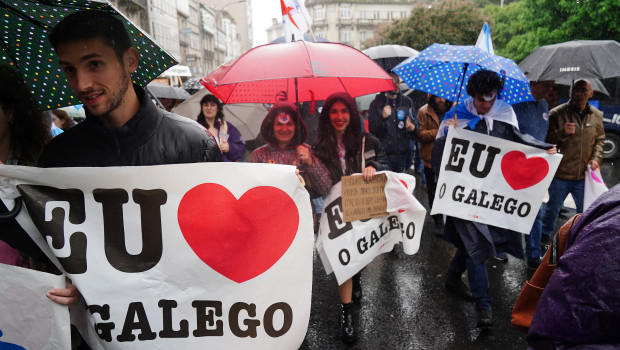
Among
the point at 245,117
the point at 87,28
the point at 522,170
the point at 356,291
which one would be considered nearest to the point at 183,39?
the point at 245,117

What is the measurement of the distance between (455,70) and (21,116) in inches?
155

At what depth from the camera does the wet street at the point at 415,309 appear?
132 inches

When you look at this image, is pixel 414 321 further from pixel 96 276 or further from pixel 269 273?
pixel 96 276

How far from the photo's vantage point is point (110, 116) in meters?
1.84

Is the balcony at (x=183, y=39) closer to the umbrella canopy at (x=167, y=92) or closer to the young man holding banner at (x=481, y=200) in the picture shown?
the umbrella canopy at (x=167, y=92)

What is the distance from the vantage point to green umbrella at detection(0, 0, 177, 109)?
6.20ft

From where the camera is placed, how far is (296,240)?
1.87 meters

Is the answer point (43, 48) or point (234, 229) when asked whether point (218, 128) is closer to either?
point (43, 48)

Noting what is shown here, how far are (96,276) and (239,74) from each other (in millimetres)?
1779

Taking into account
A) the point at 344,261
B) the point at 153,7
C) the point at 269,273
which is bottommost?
the point at 344,261

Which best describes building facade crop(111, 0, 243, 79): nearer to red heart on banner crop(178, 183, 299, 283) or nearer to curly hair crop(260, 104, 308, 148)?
curly hair crop(260, 104, 308, 148)

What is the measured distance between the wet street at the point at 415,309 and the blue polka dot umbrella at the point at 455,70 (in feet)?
6.28

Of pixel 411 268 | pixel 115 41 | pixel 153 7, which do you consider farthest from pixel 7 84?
pixel 153 7

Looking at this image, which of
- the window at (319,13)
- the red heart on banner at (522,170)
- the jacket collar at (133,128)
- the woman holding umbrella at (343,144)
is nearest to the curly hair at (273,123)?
the woman holding umbrella at (343,144)
